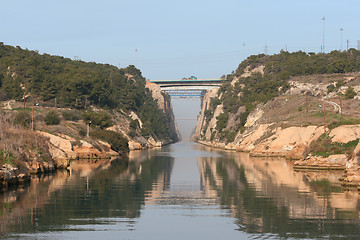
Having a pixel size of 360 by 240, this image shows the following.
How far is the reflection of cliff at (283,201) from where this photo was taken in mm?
24403

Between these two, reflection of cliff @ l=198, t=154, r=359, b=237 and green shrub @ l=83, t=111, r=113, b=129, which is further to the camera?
green shrub @ l=83, t=111, r=113, b=129

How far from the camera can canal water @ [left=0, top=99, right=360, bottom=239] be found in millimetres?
22703

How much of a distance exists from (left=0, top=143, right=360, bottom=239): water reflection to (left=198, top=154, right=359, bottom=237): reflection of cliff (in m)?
0.04

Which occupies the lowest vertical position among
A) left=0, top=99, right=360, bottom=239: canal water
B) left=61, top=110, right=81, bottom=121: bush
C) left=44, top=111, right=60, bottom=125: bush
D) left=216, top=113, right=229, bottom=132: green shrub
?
left=0, top=99, right=360, bottom=239: canal water

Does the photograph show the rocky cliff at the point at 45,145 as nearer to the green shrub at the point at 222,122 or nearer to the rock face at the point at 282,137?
the rock face at the point at 282,137

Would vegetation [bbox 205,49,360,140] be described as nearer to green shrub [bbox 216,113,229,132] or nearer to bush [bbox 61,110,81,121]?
green shrub [bbox 216,113,229,132]

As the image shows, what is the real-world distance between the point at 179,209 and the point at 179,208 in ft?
1.03

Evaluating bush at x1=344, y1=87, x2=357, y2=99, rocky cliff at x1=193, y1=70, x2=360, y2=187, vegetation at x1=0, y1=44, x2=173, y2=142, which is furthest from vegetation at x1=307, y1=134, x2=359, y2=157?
bush at x1=344, y1=87, x2=357, y2=99

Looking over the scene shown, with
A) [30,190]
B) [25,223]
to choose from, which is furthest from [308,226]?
[30,190]

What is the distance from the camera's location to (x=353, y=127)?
2457 inches

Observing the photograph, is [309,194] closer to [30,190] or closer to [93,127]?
[30,190]

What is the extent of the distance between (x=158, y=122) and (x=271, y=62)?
142 ft

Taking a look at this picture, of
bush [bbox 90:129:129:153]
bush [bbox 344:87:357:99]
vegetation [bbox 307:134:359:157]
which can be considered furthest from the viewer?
bush [bbox 344:87:357:99]

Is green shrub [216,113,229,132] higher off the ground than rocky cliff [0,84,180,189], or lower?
higher
